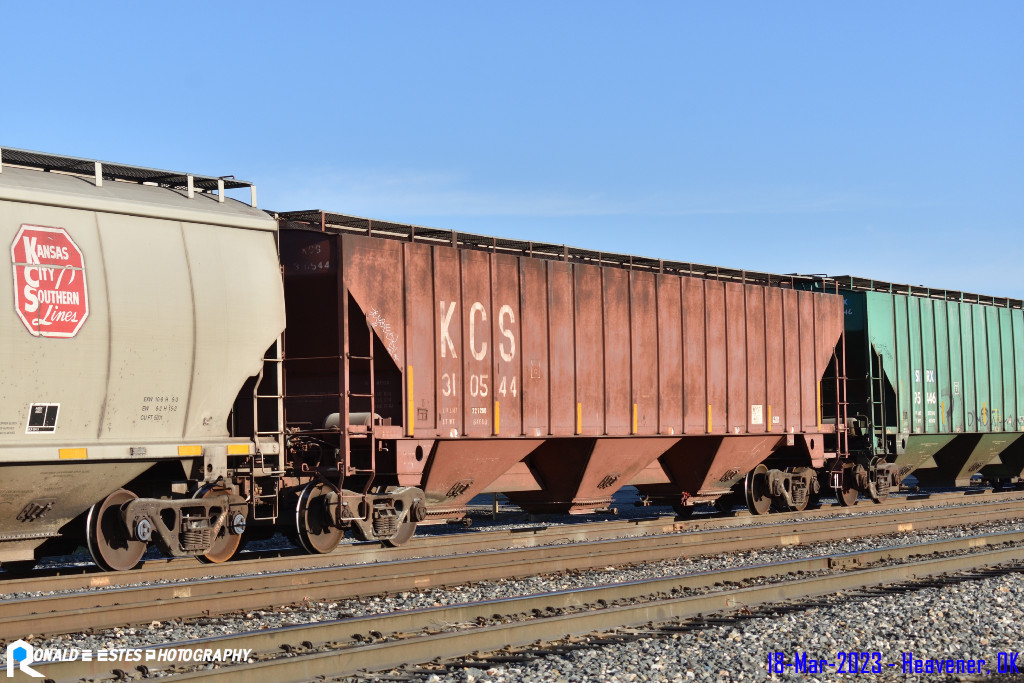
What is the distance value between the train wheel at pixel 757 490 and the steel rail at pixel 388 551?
1.69 feet

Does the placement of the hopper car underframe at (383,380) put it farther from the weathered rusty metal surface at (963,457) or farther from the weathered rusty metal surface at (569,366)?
the weathered rusty metal surface at (963,457)

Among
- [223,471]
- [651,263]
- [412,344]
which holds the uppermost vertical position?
[651,263]

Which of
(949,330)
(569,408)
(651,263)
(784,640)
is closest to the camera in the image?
(784,640)

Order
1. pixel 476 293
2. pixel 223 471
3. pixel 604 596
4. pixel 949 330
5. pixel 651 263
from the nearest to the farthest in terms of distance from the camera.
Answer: pixel 604 596
pixel 223 471
pixel 476 293
pixel 651 263
pixel 949 330

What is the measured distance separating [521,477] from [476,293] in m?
3.30

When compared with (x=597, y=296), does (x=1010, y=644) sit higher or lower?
lower

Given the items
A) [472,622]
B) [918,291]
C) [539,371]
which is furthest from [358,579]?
[918,291]

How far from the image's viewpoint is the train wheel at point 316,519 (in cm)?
1434

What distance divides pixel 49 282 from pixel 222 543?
3853 millimetres

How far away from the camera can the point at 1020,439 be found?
31.7 m

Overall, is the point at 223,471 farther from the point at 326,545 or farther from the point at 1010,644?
the point at 1010,644

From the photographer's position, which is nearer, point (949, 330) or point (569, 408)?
point (569, 408)

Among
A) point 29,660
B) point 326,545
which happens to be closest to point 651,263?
point 326,545

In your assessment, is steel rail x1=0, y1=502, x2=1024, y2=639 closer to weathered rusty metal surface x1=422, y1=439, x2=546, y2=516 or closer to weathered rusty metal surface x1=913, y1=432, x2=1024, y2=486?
weathered rusty metal surface x1=422, y1=439, x2=546, y2=516
